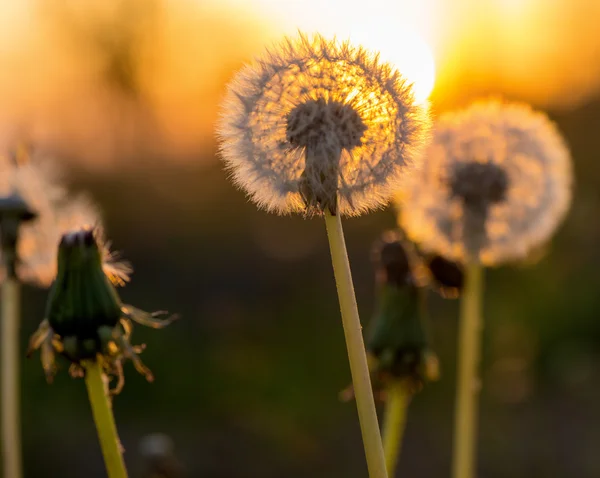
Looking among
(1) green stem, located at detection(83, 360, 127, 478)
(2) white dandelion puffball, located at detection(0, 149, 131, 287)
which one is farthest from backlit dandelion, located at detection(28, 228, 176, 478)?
(2) white dandelion puffball, located at detection(0, 149, 131, 287)

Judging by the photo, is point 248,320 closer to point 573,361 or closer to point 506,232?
point 573,361

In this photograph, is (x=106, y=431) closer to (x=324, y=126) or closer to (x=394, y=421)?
(x=324, y=126)

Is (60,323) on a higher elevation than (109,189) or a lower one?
lower

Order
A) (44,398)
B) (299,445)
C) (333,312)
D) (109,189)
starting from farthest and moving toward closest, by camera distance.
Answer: (109,189), (333,312), (44,398), (299,445)

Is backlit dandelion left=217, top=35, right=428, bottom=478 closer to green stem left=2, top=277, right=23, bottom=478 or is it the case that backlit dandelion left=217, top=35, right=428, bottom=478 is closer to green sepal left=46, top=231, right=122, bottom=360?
green sepal left=46, top=231, right=122, bottom=360

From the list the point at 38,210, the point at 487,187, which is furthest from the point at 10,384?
the point at 487,187

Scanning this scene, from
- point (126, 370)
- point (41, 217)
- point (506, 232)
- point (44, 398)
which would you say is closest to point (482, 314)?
point (126, 370)

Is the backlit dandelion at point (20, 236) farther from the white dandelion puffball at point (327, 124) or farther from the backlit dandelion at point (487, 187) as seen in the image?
the backlit dandelion at point (487, 187)

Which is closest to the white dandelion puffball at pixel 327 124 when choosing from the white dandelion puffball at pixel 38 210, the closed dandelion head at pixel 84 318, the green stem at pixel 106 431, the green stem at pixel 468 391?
the closed dandelion head at pixel 84 318
